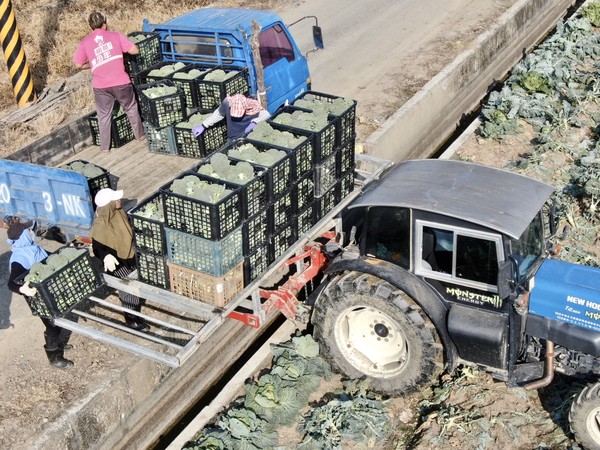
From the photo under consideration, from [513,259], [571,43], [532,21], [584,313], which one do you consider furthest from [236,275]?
[532,21]

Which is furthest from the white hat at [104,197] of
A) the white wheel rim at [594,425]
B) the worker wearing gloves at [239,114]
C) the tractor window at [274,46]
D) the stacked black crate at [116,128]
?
the white wheel rim at [594,425]

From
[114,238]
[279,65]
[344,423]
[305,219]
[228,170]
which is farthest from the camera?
[279,65]

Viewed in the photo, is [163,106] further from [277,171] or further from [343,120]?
[277,171]

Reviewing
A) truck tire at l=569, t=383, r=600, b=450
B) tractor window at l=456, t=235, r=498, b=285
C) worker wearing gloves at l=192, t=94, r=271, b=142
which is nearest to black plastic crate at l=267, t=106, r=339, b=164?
worker wearing gloves at l=192, t=94, r=271, b=142

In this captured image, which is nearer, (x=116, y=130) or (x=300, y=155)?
(x=300, y=155)

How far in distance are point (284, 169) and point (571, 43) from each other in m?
11.2

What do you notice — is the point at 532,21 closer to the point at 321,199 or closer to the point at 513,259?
the point at 321,199

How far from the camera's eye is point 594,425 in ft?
24.0

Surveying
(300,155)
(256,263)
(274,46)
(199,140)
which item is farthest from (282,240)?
(274,46)

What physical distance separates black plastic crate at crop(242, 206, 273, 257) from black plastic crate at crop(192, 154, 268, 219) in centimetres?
7

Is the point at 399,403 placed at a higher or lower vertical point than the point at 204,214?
lower

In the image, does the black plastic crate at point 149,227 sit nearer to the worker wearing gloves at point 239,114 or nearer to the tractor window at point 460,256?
the worker wearing gloves at point 239,114

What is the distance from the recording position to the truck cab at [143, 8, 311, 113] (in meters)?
11.8

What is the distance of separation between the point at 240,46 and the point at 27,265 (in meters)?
5.22
